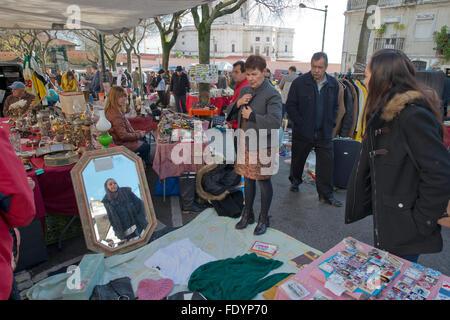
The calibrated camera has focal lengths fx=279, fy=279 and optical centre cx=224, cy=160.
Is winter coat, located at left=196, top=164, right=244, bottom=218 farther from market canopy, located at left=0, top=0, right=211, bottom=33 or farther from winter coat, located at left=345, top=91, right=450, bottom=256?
market canopy, located at left=0, top=0, right=211, bottom=33

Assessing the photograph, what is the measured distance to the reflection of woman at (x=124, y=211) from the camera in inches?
106

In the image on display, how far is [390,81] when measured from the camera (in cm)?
162

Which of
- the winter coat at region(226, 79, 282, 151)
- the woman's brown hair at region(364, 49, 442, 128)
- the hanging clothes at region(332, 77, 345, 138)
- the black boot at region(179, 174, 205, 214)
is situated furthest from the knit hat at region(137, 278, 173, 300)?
the hanging clothes at region(332, 77, 345, 138)

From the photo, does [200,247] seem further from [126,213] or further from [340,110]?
[340,110]

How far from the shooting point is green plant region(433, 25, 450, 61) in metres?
19.6

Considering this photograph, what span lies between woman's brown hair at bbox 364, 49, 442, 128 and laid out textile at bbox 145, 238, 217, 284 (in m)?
1.98

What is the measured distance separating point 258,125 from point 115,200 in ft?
5.15

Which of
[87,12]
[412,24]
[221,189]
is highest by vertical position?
[412,24]

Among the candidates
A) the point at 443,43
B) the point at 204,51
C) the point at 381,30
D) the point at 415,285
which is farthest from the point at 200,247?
the point at 381,30

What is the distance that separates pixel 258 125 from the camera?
8.73ft

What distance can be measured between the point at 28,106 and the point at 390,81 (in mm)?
5836

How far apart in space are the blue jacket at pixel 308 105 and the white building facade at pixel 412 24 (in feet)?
65.0

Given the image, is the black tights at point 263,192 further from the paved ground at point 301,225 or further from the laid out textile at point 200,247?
the paved ground at point 301,225
